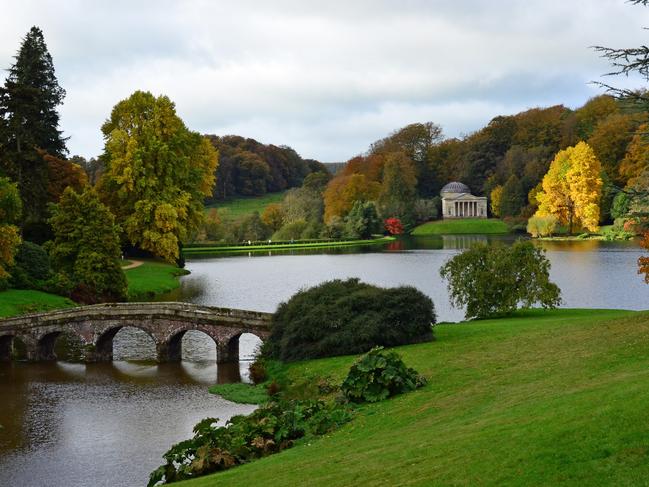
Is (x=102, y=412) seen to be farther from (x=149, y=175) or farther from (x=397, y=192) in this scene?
(x=397, y=192)

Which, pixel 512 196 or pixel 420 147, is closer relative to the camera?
pixel 512 196

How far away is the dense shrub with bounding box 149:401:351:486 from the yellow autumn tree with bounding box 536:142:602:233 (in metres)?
96.9

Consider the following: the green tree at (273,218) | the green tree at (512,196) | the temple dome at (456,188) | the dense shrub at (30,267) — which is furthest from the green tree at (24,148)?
the temple dome at (456,188)

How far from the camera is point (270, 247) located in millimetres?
122000

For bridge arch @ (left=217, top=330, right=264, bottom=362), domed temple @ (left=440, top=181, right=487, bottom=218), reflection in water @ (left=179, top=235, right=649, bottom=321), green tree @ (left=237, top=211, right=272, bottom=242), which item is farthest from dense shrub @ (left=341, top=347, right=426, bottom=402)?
domed temple @ (left=440, top=181, right=487, bottom=218)

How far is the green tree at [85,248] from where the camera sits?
54156mm

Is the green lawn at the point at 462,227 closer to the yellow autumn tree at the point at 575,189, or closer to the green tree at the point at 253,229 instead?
the yellow autumn tree at the point at 575,189

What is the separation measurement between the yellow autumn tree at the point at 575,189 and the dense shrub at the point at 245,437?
96922 millimetres

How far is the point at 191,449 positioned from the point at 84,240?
35055mm

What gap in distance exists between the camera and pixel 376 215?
139 m

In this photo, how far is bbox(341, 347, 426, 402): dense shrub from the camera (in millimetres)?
25641

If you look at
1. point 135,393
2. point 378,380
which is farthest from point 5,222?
point 378,380

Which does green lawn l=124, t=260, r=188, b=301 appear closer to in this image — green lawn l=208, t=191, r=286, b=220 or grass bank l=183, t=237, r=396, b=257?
grass bank l=183, t=237, r=396, b=257

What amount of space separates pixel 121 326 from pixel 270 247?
261 feet
